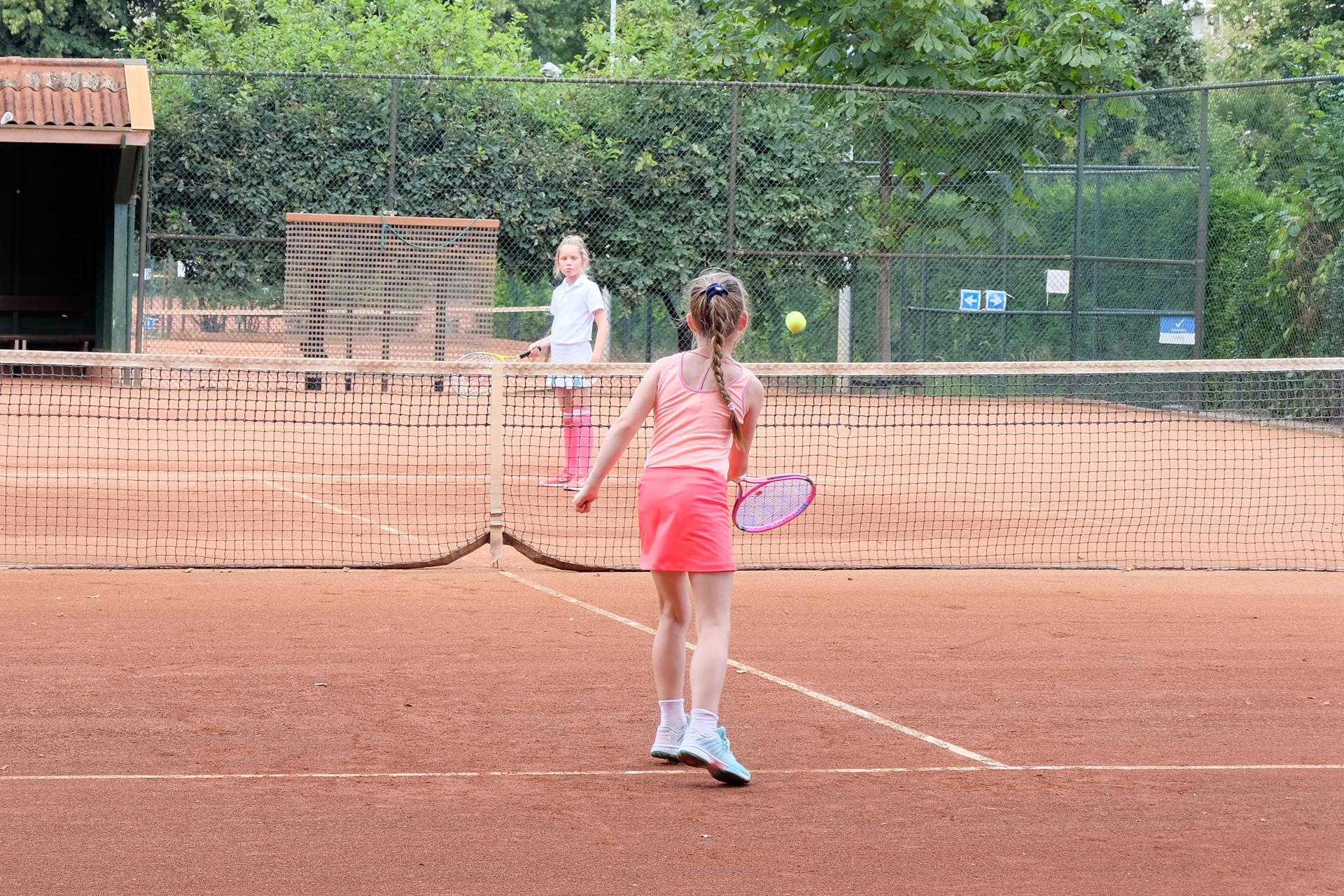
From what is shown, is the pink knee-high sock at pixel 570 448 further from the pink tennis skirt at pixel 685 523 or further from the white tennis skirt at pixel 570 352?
the pink tennis skirt at pixel 685 523

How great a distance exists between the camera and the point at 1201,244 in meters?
16.8

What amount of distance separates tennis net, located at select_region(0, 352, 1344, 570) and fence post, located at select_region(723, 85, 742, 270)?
1.71 meters

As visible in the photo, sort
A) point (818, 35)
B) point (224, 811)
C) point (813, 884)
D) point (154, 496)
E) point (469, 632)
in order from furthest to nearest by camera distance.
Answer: point (818, 35) < point (154, 496) < point (469, 632) < point (224, 811) < point (813, 884)

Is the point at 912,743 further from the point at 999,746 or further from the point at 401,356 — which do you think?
the point at 401,356

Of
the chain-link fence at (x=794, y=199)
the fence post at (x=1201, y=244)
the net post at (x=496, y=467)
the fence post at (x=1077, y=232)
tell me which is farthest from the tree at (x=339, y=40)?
the net post at (x=496, y=467)

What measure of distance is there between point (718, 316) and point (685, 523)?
23.6 inches

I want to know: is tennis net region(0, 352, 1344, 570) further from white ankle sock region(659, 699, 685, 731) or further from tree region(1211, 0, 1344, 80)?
tree region(1211, 0, 1344, 80)

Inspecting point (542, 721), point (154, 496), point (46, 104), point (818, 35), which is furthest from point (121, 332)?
point (542, 721)

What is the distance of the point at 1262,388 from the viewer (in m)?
16.3

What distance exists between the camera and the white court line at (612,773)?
4.60m

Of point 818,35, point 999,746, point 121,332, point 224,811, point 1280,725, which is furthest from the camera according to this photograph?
point 818,35

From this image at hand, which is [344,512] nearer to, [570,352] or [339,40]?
[570,352]

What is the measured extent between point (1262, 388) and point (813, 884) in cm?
1373

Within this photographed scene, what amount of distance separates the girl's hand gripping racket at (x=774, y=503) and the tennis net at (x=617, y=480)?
2.87 meters
